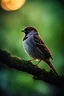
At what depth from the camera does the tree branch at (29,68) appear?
1405 millimetres

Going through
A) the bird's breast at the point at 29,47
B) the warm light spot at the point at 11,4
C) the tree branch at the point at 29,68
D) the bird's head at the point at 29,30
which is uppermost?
the warm light spot at the point at 11,4

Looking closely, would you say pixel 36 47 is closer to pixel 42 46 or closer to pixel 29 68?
pixel 42 46

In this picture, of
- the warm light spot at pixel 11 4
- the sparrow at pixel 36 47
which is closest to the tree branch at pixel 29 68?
the sparrow at pixel 36 47

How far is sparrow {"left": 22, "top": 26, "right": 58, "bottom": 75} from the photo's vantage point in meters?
1.67

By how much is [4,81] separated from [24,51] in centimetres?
22

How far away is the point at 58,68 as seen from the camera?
172 centimetres

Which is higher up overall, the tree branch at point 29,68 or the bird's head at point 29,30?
the bird's head at point 29,30

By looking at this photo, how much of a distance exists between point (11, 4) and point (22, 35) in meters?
0.22

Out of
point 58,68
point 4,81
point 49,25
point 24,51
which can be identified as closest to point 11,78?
point 4,81

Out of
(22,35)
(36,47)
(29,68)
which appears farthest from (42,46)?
(29,68)

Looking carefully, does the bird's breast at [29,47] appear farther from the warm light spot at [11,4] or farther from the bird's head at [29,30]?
the warm light spot at [11,4]

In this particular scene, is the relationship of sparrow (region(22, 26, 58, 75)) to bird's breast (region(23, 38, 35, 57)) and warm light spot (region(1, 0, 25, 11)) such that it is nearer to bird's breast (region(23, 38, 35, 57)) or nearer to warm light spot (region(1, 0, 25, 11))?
bird's breast (region(23, 38, 35, 57))

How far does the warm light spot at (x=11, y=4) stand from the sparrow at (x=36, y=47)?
0.17 m

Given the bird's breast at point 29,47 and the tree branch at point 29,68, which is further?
the bird's breast at point 29,47
